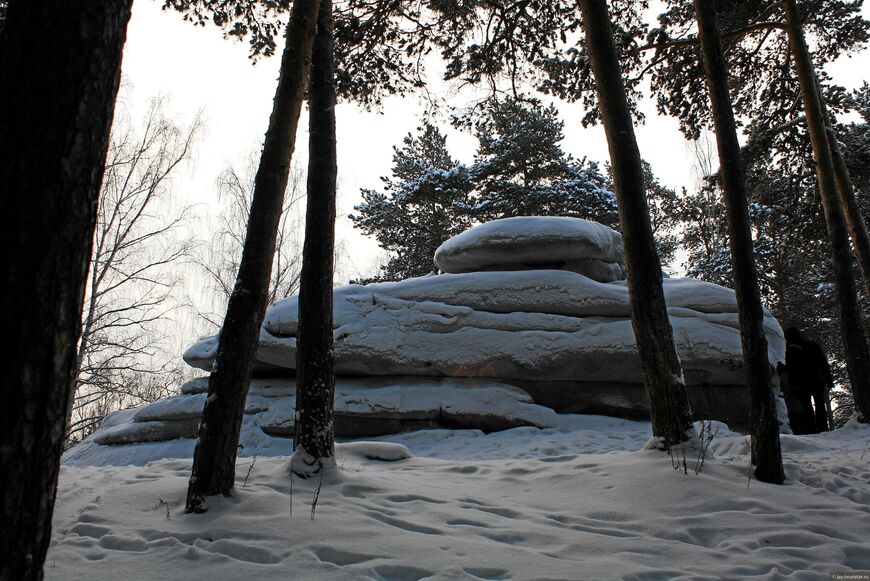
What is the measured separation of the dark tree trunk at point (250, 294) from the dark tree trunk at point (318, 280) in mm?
680

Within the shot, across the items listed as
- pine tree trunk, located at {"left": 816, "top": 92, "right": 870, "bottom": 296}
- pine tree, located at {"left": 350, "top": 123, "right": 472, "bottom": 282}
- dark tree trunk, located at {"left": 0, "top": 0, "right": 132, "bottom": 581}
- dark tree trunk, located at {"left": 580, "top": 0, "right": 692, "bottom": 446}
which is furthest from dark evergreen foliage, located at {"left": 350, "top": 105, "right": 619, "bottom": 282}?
dark tree trunk, located at {"left": 0, "top": 0, "right": 132, "bottom": 581}

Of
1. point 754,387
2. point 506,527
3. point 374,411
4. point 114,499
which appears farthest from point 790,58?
point 114,499

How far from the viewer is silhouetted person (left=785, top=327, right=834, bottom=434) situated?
26.0 feet

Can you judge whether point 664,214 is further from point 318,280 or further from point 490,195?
point 318,280

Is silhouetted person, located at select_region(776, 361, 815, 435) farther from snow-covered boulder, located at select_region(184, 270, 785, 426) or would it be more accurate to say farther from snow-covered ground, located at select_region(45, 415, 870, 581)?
snow-covered ground, located at select_region(45, 415, 870, 581)

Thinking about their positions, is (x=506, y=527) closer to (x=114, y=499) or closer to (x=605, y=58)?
(x=114, y=499)

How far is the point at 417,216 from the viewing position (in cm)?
1866

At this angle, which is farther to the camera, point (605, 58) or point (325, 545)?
point (605, 58)

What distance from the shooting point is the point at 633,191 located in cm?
496

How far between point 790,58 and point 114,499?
459 inches

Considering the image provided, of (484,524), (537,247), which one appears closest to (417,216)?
(537,247)

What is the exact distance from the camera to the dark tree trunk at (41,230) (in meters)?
1.46

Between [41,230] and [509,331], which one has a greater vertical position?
[509,331]

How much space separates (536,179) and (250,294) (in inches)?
607
